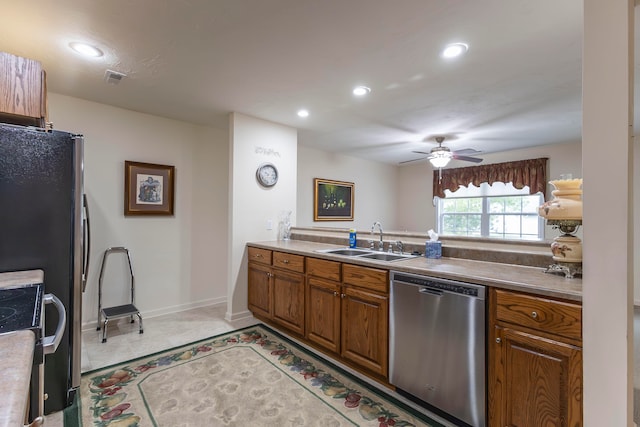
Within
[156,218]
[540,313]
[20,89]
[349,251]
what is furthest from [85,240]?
[540,313]

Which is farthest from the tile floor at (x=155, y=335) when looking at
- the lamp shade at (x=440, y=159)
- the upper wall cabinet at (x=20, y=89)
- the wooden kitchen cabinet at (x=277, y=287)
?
the lamp shade at (x=440, y=159)

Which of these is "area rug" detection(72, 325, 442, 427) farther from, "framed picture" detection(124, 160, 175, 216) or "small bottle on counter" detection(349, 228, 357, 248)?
"framed picture" detection(124, 160, 175, 216)

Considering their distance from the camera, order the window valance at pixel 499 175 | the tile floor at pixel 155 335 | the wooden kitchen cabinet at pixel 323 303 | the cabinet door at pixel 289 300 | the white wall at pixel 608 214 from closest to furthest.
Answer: the white wall at pixel 608 214
the wooden kitchen cabinet at pixel 323 303
the tile floor at pixel 155 335
the cabinet door at pixel 289 300
the window valance at pixel 499 175

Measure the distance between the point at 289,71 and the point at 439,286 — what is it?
1968 millimetres

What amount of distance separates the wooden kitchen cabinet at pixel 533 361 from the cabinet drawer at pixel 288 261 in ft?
5.25

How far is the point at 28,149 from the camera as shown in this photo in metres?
1.69

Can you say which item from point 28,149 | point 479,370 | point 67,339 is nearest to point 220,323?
point 67,339

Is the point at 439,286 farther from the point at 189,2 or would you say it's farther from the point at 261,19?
the point at 189,2

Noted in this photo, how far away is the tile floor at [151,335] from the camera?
8.46 ft

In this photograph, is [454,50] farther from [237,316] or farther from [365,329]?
[237,316]

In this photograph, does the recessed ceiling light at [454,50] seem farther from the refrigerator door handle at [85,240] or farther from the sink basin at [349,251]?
the refrigerator door handle at [85,240]

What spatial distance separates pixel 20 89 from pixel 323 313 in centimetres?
246

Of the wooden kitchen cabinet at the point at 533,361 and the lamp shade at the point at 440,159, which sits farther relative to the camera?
the lamp shade at the point at 440,159

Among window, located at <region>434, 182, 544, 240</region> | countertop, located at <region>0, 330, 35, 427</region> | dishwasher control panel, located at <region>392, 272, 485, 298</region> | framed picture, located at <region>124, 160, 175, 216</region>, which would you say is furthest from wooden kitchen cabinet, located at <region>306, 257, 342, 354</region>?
window, located at <region>434, 182, 544, 240</region>
